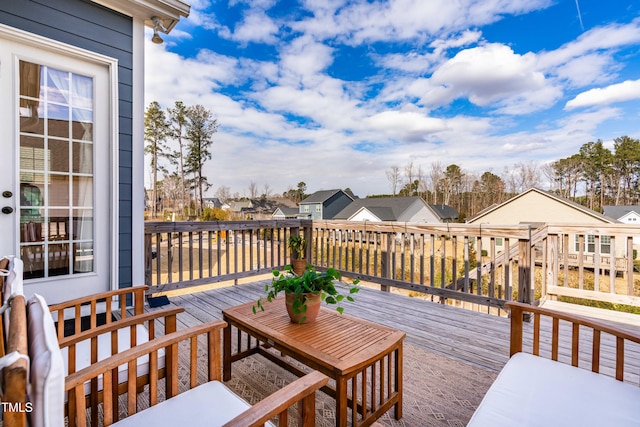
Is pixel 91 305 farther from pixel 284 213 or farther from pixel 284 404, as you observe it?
pixel 284 213

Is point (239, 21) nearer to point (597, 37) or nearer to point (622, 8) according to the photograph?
point (622, 8)

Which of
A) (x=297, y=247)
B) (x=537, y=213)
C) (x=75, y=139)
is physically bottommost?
(x=297, y=247)

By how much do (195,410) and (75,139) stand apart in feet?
9.63

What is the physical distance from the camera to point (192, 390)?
123 centimetres

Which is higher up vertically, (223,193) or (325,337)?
(223,193)

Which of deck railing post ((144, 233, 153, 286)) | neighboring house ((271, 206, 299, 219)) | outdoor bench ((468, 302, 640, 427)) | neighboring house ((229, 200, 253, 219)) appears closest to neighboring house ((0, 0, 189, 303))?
deck railing post ((144, 233, 153, 286))

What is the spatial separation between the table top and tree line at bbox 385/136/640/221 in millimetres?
21053

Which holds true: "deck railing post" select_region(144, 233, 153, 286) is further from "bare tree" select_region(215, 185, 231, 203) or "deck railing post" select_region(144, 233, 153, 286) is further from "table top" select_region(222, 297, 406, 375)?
"bare tree" select_region(215, 185, 231, 203)

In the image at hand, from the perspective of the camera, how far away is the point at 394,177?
2256cm

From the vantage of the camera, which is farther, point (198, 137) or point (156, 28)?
point (198, 137)

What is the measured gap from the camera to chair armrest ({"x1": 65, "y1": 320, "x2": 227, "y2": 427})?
94 centimetres

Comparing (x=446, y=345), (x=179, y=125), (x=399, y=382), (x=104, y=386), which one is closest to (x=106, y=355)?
(x=104, y=386)

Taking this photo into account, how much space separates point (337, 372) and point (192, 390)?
1.91ft

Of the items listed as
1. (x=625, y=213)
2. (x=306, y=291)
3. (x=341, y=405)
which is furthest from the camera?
(x=625, y=213)
